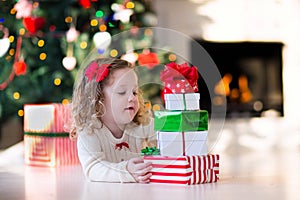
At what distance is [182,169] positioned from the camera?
2307 mm

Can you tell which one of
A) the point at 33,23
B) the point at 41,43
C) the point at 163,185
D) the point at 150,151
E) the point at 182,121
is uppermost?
the point at 33,23

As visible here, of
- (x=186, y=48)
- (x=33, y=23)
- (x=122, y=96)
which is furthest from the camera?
(x=186, y=48)

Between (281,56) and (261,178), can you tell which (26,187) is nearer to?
(261,178)

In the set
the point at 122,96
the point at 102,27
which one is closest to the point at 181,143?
the point at 122,96

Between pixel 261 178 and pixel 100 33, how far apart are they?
164 cm

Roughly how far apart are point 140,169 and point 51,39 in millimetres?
1939

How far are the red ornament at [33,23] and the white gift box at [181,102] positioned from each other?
186 centimetres

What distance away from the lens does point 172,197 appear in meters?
2.07

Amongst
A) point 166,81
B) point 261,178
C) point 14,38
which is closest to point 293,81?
point 14,38

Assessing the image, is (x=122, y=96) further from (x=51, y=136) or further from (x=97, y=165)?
(x=51, y=136)

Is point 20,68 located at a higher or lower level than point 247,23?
lower

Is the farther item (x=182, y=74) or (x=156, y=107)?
(x=156, y=107)

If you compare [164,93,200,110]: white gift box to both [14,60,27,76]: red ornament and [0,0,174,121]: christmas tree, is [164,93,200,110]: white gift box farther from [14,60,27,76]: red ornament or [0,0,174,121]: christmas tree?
[14,60,27,76]: red ornament

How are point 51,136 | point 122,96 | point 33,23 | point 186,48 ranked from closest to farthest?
point 122,96 < point 51,136 < point 33,23 < point 186,48
